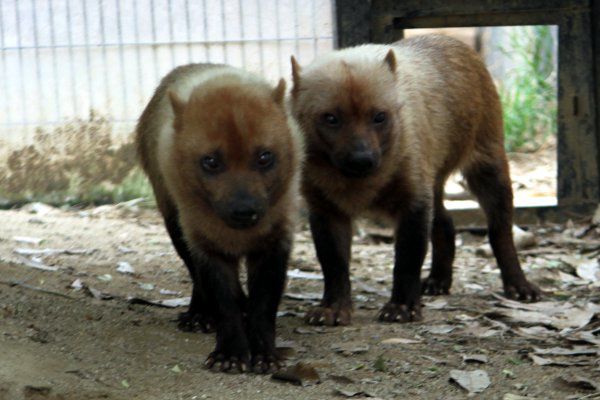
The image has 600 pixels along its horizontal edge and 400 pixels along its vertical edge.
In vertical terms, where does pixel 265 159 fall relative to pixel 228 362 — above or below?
above

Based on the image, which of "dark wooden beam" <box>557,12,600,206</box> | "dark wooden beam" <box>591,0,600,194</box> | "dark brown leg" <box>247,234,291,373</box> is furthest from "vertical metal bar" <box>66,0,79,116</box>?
"dark brown leg" <box>247,234,291,373</box>

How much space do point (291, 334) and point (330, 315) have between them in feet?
1.19

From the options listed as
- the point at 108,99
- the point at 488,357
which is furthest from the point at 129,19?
the point at 488,357

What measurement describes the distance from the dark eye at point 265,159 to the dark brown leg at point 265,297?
0.49 meters

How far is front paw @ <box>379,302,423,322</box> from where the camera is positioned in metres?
6.32

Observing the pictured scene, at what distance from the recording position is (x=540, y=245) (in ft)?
30.2

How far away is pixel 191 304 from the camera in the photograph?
614cm

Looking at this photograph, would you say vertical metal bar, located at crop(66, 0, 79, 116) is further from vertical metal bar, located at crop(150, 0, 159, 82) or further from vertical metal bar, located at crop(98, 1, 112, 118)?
vertical metal bar, located at crop(150, 0, 159, 82)

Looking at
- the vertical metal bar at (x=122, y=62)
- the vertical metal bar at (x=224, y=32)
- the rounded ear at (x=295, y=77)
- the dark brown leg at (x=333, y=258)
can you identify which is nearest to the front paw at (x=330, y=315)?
the dark brown leg at (x=333, y=258)

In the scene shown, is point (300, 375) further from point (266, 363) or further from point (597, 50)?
point (597, 50)

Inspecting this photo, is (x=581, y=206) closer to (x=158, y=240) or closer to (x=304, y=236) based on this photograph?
(x=304, y=236)

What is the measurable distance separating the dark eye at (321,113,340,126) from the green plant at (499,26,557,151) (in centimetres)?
745

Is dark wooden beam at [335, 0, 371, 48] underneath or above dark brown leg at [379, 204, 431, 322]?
above

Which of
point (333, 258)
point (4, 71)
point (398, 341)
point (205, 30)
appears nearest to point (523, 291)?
point (333, 258)
